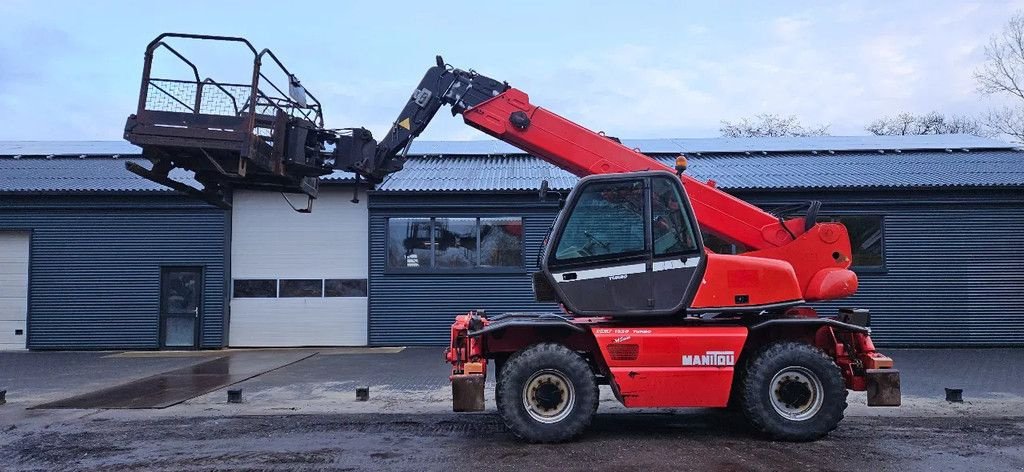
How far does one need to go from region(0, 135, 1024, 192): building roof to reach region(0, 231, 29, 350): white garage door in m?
1.37

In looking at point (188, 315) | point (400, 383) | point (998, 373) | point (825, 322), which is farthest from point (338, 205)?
point (998, 373)

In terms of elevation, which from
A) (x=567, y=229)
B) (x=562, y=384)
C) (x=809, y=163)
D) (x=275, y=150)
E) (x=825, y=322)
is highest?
(x=809, y=163)

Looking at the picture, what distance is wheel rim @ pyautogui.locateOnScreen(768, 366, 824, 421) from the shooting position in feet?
23.5

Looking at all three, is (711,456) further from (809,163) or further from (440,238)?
(809,163)

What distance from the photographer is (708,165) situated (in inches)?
A: 766

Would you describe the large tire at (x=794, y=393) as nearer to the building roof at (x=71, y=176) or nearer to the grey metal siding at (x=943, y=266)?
the grey metal siding at (x=943, y=266)

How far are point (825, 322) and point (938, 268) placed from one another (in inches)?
445

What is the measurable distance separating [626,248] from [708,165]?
1303 centimetres

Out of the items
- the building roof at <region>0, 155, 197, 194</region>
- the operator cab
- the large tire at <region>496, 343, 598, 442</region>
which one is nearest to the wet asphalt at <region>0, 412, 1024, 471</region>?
the large tire at <region>496, 343, 598, 442</region>

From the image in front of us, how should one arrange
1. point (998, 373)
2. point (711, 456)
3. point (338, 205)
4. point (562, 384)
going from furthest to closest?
point (338, 205) < point (998, 373) < point (562, 384) < point (711, 456)

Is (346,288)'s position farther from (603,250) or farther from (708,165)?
(603,250)

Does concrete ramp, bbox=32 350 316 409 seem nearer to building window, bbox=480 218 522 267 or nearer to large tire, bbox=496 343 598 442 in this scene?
building window, bbox=480 218 522 267

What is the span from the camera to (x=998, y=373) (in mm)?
12375

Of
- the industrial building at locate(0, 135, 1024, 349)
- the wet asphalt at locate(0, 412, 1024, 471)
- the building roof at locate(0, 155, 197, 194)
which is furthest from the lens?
the building roof at locate(0, 155, 197, 194)
